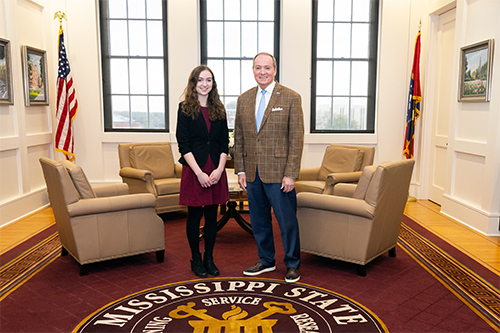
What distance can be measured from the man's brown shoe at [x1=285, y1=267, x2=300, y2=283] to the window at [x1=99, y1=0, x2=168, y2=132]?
13.8 ft

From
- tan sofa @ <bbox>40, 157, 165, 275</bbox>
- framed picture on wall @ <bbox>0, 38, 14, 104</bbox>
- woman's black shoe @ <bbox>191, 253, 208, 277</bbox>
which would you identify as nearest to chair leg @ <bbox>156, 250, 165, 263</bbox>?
tan sofa @ <bbox>40, 157, 165, 275</bbox>

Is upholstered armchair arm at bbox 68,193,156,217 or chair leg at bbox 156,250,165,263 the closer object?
upholstered armchair arm at bbox 68,193,156,217

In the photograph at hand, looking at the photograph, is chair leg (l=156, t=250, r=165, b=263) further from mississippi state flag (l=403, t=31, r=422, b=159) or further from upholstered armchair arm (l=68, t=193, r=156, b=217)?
mississippi state flag (l=403, t=31, r=422, b=159)

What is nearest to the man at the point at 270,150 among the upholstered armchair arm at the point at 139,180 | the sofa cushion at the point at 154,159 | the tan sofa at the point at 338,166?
the tan sofa at the point at 338,166

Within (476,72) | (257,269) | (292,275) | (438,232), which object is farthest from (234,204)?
(476,72)

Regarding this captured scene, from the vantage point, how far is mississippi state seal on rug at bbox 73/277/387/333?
2629 mm

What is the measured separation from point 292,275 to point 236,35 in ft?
15.5

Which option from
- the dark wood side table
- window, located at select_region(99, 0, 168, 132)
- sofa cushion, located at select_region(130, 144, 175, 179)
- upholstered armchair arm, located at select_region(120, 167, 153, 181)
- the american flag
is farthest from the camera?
window, located at select_region(99, 0, 168, 132)

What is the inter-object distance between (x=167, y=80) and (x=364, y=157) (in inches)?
134

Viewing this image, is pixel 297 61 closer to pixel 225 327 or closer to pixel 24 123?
pixel 24 123

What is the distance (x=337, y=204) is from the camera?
11.5 feet

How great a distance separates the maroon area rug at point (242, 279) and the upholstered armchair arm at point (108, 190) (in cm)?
65

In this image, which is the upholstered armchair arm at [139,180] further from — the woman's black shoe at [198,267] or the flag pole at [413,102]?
the flag pole at [413,102]

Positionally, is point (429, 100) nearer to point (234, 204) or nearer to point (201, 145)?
point (234, 204)
